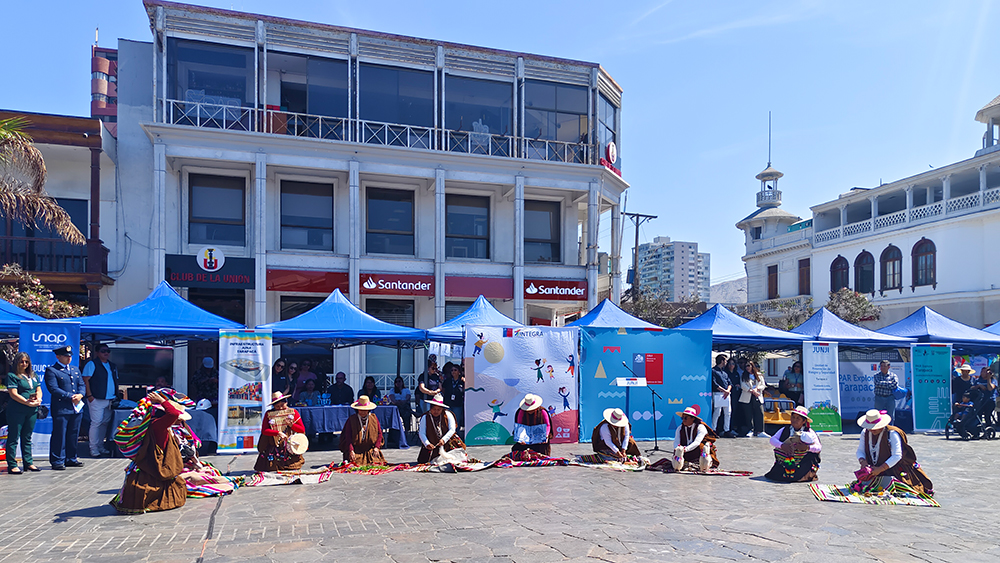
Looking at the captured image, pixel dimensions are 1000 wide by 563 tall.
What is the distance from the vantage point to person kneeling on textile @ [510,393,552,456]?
39.1 ft

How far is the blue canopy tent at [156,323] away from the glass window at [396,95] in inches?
391

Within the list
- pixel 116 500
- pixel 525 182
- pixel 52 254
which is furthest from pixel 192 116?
pixel 116 500

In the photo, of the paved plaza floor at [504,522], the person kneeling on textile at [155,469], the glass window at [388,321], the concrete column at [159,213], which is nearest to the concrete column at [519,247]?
the glass window at [388,321]

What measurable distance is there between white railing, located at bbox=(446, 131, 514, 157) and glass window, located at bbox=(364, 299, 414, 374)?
5.39m

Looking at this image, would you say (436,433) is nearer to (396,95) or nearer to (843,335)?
(843,335)

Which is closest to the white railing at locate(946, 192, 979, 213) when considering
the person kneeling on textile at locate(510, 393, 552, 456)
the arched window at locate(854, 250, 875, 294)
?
the arched window at locate(854, 250, 875, 294)

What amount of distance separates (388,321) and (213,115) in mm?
8181

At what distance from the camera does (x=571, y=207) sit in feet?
82.1

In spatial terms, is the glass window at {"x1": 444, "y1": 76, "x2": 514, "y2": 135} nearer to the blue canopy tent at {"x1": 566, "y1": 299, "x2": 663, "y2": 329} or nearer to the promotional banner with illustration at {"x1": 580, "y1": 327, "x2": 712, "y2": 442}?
the blue canopy tent at {"x1": 566, "y1": 299, "x2": 663, "y2": 329}

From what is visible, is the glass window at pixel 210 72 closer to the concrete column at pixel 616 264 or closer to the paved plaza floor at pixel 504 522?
the concrete column at pixel 616 264

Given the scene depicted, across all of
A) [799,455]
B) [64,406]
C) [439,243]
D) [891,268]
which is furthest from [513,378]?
[891,268]

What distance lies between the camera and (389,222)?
23078mm

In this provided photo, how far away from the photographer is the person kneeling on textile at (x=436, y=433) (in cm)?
1161

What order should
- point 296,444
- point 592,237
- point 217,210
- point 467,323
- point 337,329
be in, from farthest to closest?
1. point 592,237
2. point 217,210
3. point 467,323
4. point 337,329
5. point 296,444
